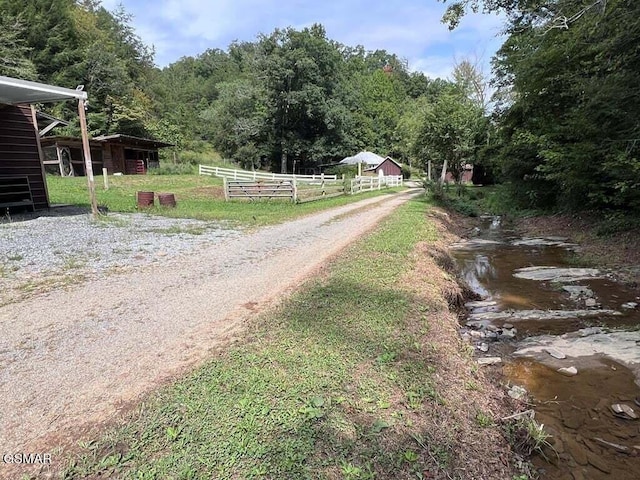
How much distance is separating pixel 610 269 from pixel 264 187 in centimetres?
1308

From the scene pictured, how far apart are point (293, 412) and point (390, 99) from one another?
7449cm

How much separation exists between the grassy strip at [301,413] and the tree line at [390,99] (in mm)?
6805

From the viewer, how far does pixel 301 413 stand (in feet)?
8.32

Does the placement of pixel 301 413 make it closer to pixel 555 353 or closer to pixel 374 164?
pixel 555 353

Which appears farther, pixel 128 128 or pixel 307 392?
pixel 128 128

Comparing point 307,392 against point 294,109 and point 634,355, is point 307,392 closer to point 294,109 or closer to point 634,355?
point 634,355

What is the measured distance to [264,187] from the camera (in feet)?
56.2

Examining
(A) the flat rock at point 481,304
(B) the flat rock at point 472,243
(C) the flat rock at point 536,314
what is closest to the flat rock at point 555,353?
(C) the flat rock at point 536,314

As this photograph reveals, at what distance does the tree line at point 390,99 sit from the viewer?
8.23 metres

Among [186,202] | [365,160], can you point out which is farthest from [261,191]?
[365,160]

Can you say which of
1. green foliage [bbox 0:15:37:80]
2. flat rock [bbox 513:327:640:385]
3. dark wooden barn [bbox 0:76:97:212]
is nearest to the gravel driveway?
dark wooden barn [bbox 0:76:97:212]

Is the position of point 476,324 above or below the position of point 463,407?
below

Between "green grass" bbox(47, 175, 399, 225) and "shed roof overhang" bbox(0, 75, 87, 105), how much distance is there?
3.82 m

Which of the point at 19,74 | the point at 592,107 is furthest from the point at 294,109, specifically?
the point at 592,107
